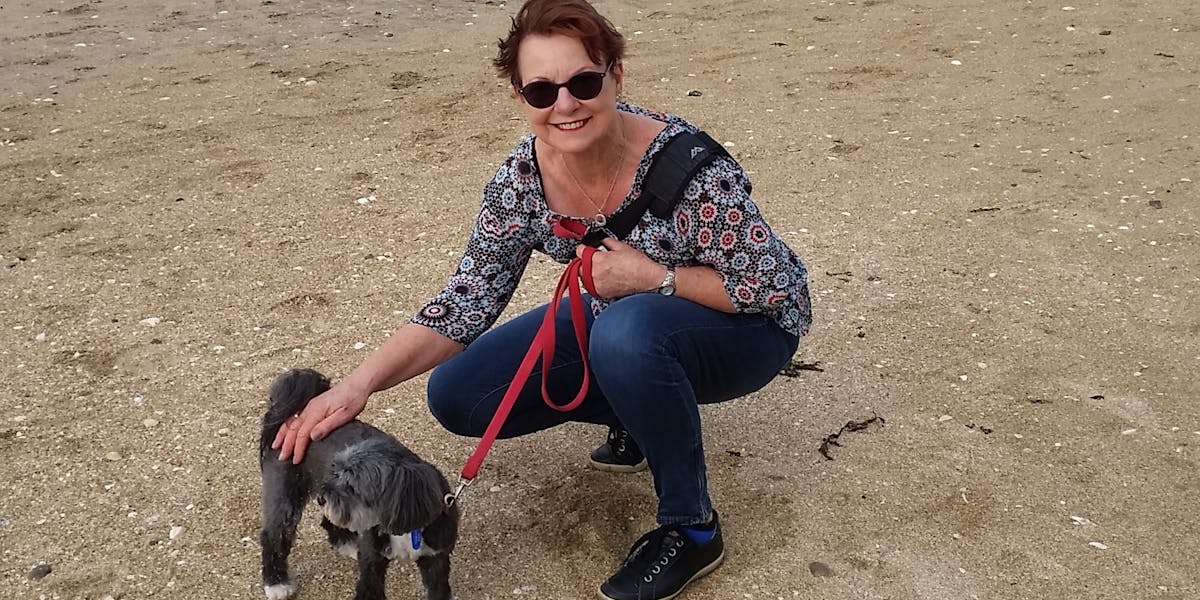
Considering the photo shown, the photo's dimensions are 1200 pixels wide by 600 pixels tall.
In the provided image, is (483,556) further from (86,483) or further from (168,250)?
(168,250)

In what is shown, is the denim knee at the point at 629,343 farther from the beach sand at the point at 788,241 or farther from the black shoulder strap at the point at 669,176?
the beach sand at the point at 788,241

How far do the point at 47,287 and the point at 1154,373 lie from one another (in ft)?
15.3

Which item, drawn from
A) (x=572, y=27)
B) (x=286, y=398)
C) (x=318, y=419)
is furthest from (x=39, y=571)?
(x=572, y=27)

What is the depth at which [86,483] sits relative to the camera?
3.65 metres

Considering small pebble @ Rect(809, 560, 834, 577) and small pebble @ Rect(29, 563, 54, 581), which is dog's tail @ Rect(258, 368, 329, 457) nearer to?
small pebble @ Rect(29, 563, 54, 581)

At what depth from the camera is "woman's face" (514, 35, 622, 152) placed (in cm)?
277

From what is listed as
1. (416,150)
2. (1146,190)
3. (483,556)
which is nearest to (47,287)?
(416,150)

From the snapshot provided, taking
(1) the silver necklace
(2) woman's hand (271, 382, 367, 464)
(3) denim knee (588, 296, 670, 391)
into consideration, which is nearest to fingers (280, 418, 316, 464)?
(2) woman's hand (271, 382, 367, 464)

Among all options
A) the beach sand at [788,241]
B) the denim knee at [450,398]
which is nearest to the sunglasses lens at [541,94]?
the denim knee at [450,398]

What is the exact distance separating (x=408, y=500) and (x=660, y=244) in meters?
0.94

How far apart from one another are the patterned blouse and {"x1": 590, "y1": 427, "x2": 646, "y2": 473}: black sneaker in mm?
546

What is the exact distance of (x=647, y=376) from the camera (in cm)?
283

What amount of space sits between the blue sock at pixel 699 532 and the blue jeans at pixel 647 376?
45 mm

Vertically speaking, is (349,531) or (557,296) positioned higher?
(557,296)
